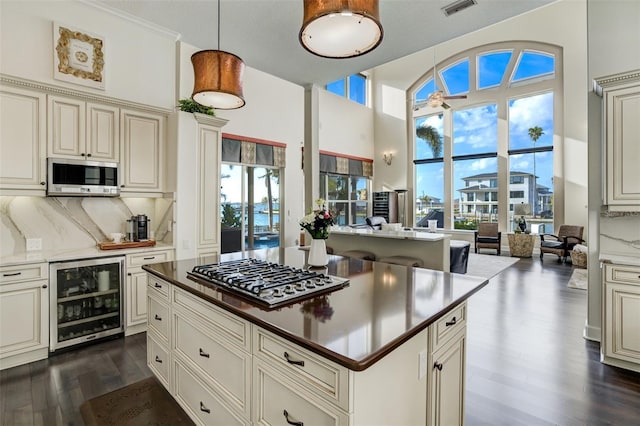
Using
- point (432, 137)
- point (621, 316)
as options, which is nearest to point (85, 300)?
point (621, 316)

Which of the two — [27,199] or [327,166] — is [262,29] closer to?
[27,199]

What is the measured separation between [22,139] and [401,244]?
4.41m

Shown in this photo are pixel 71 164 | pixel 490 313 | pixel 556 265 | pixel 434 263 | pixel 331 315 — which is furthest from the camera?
pixel 556 265

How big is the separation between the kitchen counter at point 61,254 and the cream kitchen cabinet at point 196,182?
0.37 m

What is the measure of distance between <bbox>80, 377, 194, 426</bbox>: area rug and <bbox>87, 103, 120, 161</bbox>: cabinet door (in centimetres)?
229

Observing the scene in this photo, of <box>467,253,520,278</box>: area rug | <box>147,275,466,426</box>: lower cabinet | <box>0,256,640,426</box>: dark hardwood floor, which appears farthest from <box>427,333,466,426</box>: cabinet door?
<box>467,253,520,278</box>: area rug

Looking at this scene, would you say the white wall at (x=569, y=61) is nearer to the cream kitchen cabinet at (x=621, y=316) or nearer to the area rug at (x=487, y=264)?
the area rug at (x=487, y=264)

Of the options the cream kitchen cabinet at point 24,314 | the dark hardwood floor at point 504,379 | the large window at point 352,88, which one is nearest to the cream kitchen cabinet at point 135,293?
the dark hardwood floor at point 504,379

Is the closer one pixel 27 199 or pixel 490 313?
pixel 27 199

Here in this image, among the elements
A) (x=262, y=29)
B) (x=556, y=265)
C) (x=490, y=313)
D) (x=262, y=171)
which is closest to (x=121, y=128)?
(x=262, y=29)

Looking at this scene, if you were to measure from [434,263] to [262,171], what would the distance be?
437 cm

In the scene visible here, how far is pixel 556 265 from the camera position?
665 centimetres

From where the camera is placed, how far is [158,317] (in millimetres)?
2268

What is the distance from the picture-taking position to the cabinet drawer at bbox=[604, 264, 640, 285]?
2475 mm
